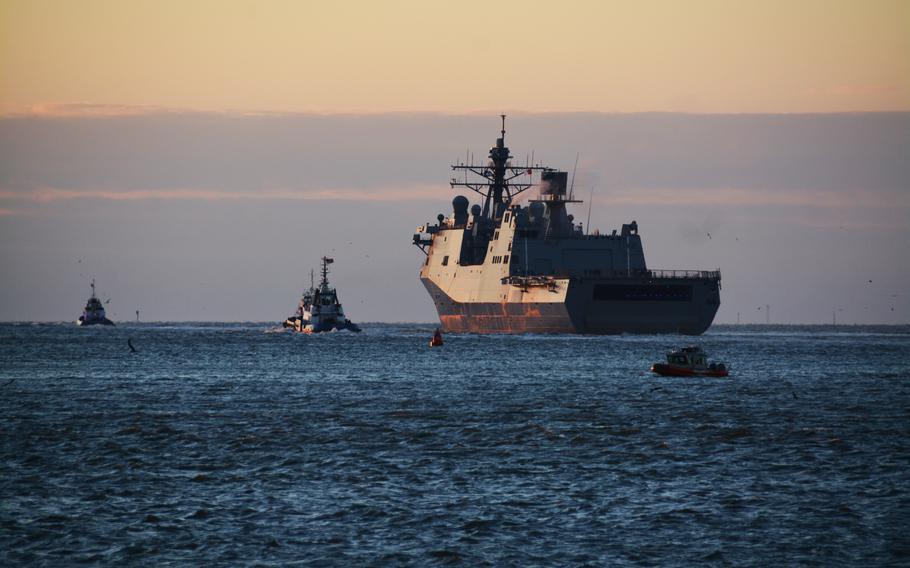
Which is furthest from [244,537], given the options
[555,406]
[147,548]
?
[555,406]

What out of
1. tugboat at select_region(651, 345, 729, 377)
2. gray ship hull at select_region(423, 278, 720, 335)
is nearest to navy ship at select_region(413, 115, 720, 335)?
gray ship hull at select_region(423, 278, 720, 335)

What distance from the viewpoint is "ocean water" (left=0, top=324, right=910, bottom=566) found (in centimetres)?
2634

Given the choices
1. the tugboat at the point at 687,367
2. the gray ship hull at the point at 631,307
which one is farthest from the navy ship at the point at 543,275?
the tugboat at the point at 687,367

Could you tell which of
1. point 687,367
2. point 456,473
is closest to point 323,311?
point 687,367

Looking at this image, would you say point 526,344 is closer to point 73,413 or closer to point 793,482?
point 73,413

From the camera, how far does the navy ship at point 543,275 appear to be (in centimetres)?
12288

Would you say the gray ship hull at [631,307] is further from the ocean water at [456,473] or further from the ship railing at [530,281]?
the ocean water at [456,473]

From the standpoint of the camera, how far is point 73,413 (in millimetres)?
53125

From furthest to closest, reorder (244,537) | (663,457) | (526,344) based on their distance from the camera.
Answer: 1. (526,344)
2. (663,457)
3. (244,537)

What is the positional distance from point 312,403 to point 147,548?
32751 millimetres

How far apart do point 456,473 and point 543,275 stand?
9504cm

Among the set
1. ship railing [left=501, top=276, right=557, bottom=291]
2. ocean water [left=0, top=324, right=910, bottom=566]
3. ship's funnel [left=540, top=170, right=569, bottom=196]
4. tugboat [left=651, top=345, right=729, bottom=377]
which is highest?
ship's funnel [left=540, top=170, right=569, bottom=196]

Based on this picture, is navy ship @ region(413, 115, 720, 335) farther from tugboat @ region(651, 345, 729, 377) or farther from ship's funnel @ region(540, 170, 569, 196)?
tugboat @ region(651, 345, 729, 377)

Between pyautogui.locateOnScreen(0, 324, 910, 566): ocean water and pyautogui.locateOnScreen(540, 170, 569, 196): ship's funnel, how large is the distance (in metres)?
65.7
